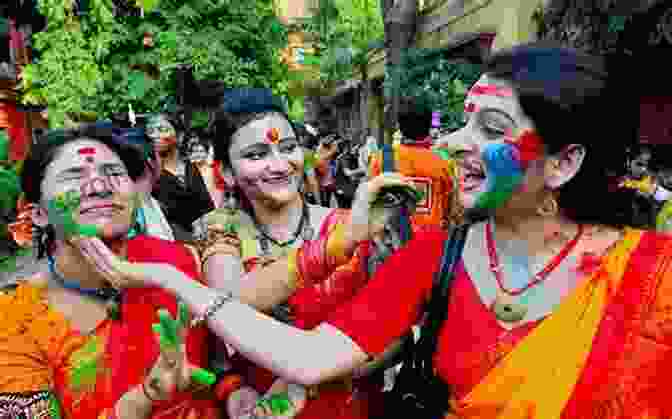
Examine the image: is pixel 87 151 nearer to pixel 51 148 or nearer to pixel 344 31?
pixel 51 148

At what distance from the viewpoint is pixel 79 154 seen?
164 centimetres

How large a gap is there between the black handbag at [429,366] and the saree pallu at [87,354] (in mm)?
609

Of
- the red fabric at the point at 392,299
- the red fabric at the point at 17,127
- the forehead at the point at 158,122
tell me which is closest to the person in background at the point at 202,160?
the forehead at the point at 158,122

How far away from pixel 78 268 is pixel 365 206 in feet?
3.13

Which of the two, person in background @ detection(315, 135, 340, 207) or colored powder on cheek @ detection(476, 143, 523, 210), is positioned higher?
colored powder on cheek @ detection(476, 143, 523, 210)

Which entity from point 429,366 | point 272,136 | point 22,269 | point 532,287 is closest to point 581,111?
point 532,287

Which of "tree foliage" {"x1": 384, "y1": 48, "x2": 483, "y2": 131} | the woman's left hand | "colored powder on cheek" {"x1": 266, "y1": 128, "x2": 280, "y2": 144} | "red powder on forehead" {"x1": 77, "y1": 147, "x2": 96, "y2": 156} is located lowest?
the woman's left hand

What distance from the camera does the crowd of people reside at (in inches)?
48.6

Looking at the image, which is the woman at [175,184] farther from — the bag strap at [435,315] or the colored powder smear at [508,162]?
the colored powder smear at [508,162]

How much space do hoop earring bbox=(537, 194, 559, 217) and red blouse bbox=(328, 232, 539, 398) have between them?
0.81 ft

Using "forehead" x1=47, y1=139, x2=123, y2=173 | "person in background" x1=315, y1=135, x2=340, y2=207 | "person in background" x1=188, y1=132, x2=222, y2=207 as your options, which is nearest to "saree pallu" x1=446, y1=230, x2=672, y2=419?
"forehead" x1=47, y1=139, x2=123, y2=173

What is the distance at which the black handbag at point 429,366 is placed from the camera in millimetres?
1350

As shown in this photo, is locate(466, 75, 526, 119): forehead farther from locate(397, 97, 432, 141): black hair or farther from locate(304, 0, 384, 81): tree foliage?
locate(304, 0, 384, 81): tree foliage

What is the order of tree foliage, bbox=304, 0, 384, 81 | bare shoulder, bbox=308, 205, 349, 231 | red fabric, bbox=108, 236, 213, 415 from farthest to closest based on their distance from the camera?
tree foliage, bbox=304, 0, 384, 81 < bare shoulder, bbox=308, 205, 349, 231 < red fabric, bbox=108, 236, 213, 415
